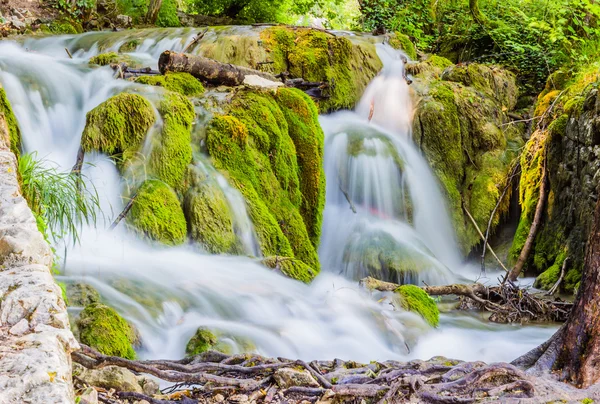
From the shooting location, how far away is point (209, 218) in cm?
662

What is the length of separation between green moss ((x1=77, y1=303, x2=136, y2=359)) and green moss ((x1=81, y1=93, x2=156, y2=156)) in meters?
2.95

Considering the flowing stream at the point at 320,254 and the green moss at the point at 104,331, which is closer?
the green moss at the point at 104,331

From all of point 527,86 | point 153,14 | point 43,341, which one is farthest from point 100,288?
point 153,14

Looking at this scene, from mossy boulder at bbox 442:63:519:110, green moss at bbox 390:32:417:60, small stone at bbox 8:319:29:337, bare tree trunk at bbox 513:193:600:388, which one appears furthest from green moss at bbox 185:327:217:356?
green moss at bbox 390:32:417:60

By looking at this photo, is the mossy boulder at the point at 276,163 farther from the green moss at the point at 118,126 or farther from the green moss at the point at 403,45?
the green moss at the point at 403,45

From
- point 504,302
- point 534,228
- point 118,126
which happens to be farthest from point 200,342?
point 534,228

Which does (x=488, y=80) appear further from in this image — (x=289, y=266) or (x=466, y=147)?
(x=289, y=266)

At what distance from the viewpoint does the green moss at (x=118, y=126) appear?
668 cm

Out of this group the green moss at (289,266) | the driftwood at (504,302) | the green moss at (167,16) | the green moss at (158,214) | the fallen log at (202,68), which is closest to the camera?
the green moss at (158,214)

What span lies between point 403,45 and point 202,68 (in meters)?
5.55

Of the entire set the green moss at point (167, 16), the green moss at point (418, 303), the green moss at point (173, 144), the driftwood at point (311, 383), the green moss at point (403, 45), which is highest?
the green moss at point (167, 16)

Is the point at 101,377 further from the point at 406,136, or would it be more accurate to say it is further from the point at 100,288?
the point at 406,136

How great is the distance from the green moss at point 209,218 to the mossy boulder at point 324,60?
4381 millimetres

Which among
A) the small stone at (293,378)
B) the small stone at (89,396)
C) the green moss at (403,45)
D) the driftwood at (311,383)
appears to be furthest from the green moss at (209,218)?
the green moss at (403,45)
